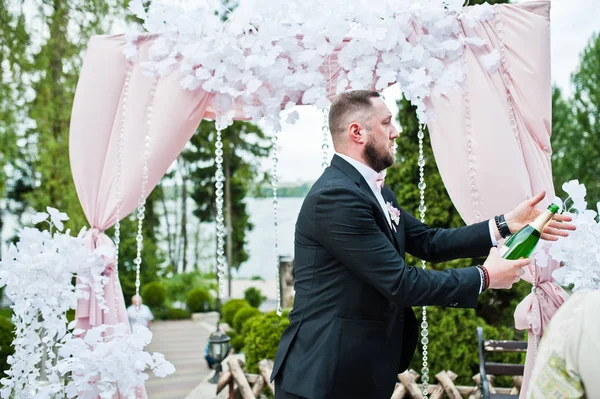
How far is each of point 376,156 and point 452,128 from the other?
1043mm

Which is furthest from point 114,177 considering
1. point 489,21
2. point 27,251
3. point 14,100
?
point 14,100

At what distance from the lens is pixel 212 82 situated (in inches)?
127

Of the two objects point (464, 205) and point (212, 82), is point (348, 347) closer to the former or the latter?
point (464, 205)

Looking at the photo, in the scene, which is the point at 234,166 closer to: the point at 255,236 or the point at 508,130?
the point at 255,236

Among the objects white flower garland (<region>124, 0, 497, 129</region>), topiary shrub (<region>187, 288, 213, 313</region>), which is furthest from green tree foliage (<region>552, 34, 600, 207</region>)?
white flower garland (<region>124, 0, 497, 129</region>)

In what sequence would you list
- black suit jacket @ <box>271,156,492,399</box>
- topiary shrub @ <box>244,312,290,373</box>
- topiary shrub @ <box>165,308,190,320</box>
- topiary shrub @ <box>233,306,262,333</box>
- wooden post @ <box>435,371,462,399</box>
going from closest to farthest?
black suit jacket @ <box>271,156,492,399</box> → wooden post @ <box>435,371,462,399</box> → topiary shrub @ <box>244,312,290,373</box> → topiary shrub @ <box>233,306,262,333</box> → topiary shrub @ <box>165,308,190,320</box>

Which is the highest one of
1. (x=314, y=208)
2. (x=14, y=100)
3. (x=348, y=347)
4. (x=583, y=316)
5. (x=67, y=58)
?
(x=67, y=58)

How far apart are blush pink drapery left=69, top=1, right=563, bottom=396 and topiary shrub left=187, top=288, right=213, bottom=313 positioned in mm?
12506

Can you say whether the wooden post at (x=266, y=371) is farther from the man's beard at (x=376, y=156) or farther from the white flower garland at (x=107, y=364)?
the man's beard at (x=376, y=156)

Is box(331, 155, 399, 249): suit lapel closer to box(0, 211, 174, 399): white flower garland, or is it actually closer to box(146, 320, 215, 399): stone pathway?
box(0, 211, 174, 399): white flower garland

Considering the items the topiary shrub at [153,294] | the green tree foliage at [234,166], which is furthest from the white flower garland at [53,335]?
the green tree foliage at [234,166]

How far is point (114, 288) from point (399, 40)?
2117mm

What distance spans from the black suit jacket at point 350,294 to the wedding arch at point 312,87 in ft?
3.07

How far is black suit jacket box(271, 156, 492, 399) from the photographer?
1.86 m
